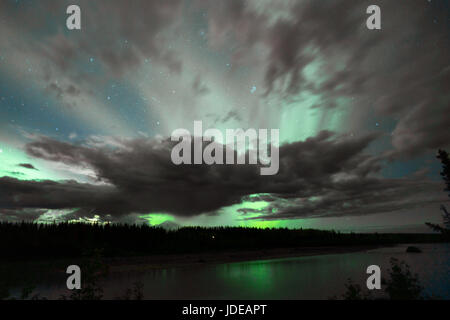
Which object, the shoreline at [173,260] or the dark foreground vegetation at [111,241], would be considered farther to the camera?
the dark foreground vegetation at [111,241]

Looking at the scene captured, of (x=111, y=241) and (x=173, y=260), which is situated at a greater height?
(x=111, y=241)

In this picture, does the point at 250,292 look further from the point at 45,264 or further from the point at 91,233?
the point at 91,233

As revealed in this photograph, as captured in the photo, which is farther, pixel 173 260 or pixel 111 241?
pixel 111 241

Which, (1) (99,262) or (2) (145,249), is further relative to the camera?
(2) (145,249)

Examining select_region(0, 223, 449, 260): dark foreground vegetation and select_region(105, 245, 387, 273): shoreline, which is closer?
select_region(105, 245, 387, 273): shoreline
